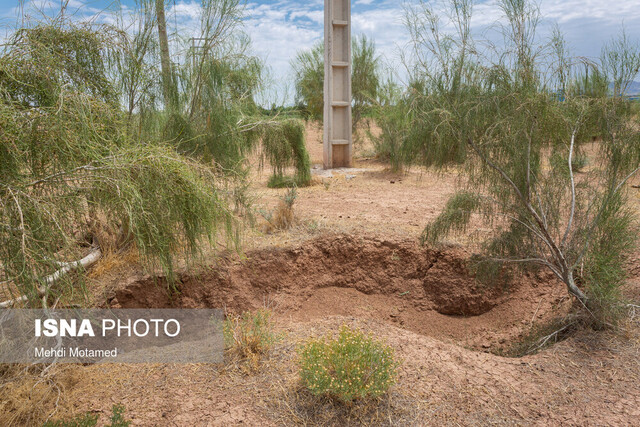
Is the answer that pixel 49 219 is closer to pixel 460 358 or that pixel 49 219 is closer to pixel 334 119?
pixel 460 358

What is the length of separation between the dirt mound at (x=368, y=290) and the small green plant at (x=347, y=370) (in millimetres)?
2191

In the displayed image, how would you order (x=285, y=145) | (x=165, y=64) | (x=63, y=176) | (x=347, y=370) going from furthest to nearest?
(x=285, y=145) < (x=165, y=64) < (x=347, y=370) < (x=63, y=176)

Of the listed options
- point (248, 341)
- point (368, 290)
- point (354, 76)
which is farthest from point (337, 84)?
point (248, 341)

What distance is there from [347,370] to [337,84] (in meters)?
12.9

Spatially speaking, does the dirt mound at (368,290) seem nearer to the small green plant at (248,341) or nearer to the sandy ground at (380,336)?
the sandy ground at (380,336)

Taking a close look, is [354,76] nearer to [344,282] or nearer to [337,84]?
[337,84]

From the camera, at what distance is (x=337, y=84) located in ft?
50.7

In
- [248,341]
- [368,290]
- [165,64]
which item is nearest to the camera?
[248,341]

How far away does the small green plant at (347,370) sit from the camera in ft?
11.6

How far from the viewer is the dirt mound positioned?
5.89m

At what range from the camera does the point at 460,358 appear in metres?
4.35

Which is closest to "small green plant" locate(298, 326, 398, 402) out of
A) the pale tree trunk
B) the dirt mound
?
the dirt mound

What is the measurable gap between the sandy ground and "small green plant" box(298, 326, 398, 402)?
0.45 ft

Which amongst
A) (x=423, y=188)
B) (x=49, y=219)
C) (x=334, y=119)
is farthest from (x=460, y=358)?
(x=334, y=119)
